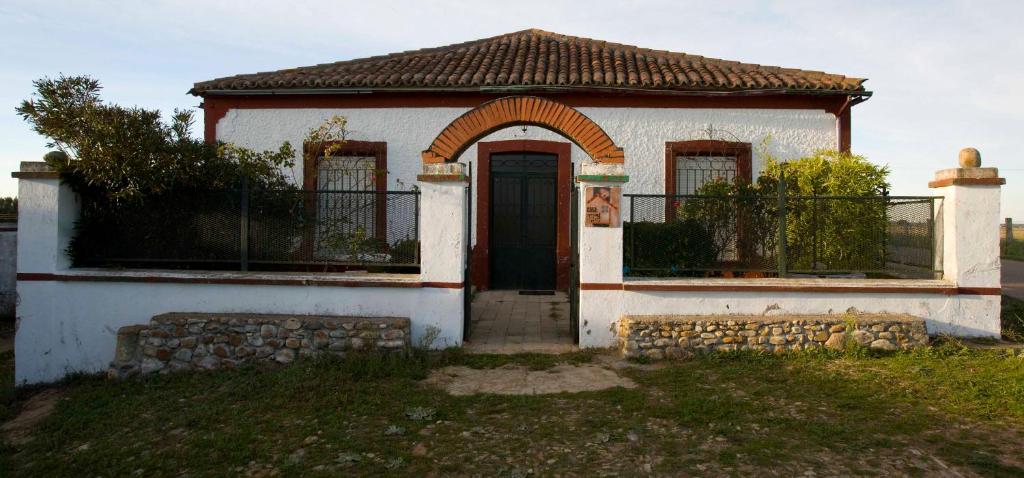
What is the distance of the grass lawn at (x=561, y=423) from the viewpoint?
3863mm

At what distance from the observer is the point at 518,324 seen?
7773mm

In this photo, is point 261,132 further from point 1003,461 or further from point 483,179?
point 1003,461

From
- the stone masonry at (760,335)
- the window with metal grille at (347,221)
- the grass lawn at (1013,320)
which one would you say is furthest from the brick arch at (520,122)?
the grass lawn at (1013,320)

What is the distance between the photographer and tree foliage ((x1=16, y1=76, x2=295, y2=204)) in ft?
20.9

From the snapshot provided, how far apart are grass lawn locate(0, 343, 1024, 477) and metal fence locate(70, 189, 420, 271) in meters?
1.36

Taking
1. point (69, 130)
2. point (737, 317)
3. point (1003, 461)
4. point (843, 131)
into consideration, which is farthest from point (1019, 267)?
point (69, 130)

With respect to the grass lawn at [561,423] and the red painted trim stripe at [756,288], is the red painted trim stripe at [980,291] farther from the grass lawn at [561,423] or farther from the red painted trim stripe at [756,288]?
the grass lawn at [561,423]

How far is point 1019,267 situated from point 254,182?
20545 millimetres

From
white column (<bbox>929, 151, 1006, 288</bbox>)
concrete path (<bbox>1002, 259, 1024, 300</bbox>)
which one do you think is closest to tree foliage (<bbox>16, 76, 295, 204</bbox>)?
white column (<bbox>929, 151, 1006, 288</bbox>)

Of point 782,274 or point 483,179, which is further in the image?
point 483,179

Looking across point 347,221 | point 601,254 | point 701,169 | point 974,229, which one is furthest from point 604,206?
point 701,169

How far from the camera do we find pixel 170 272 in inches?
260

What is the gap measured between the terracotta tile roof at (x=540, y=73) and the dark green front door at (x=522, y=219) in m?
1.40

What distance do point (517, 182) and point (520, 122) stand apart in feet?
12.5
